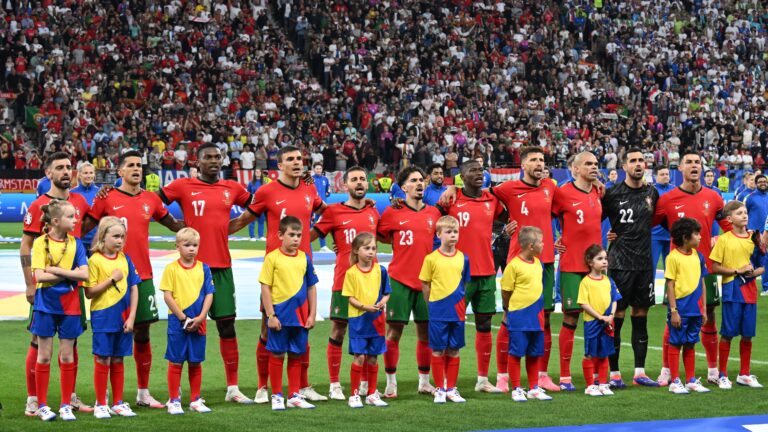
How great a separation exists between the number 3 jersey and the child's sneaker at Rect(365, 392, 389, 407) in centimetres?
269

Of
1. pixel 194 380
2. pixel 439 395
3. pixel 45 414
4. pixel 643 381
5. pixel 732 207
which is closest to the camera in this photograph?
pixel 45 414

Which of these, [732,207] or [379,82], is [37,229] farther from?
[379,82]

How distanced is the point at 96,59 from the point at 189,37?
10.8ft

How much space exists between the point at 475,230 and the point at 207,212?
95.3 inches

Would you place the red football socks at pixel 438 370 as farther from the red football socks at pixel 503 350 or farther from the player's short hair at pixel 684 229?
the player's short hair at pixel 684 229

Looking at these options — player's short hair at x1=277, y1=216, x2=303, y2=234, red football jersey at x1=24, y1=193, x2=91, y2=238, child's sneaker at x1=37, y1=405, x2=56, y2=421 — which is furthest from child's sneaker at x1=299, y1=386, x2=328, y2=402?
red football jersey at x1=24, y1=193, x2=91, y2=238

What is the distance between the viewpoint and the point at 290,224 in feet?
32.1

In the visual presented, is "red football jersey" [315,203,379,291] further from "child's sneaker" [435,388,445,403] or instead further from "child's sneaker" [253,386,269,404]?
"child's sneaker" [435,388,445,403]

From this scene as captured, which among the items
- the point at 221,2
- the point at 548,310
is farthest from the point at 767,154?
the point at 548,310

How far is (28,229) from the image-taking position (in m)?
9.81

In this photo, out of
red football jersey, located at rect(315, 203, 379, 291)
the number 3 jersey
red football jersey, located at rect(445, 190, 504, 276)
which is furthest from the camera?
the number 3 jersey

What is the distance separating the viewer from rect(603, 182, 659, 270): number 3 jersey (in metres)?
11.0

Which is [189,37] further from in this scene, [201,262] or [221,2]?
[201,262]

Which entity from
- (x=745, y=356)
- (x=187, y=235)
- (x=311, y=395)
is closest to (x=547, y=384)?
(x=745, y=356)
